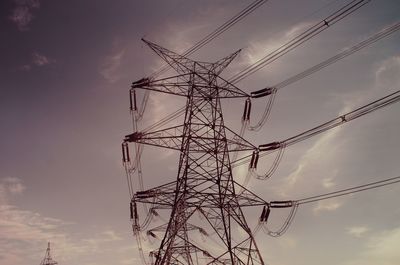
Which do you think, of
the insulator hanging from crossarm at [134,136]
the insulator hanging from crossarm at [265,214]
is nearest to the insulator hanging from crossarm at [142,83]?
the insulator hanging from crossarm at [134,136]

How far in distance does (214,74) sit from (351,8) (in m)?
9.16

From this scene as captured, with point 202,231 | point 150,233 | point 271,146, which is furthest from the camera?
point 202,231

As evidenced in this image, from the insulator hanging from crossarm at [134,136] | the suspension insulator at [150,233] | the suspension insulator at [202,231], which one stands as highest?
the insulator hanging from crossarm at [134,136]

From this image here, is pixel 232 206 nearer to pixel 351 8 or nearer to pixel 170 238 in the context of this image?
pixel 170 238

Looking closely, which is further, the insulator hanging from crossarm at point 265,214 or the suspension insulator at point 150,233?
the suspension insulator at point 150,233

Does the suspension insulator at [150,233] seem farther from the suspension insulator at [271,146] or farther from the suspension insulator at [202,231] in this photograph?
the suspension insulator at [271,146]

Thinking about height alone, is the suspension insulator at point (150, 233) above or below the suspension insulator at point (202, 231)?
above

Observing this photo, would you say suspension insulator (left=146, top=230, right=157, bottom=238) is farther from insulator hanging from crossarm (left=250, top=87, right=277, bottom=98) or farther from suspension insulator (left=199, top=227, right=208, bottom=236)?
insulator hanging from crossarm (left=250, top=87, right=277, bottom=98)

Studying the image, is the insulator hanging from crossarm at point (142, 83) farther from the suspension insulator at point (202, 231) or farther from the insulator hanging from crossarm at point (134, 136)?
the suspension insulator at point (202, 231)

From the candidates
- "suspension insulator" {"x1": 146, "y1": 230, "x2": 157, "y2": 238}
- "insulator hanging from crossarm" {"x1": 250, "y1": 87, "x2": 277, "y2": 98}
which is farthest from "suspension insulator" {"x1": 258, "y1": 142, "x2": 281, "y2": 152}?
"suspension insulator" {"x1": 146, "y1": 230, "x2": 157, "y2": 238}

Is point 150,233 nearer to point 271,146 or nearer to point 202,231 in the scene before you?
point 202,231

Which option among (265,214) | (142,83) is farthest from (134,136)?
Answer: (265,214)

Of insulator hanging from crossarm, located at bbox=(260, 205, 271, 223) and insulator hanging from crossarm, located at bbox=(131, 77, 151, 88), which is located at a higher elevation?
insulator hanging from crossarm, located at bbox=(131, 77, 151, 88)

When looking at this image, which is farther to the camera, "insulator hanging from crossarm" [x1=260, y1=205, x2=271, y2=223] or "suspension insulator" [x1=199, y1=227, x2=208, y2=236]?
"suspension insulator" [x1=199, y1=227, x2=208, y2=236]
